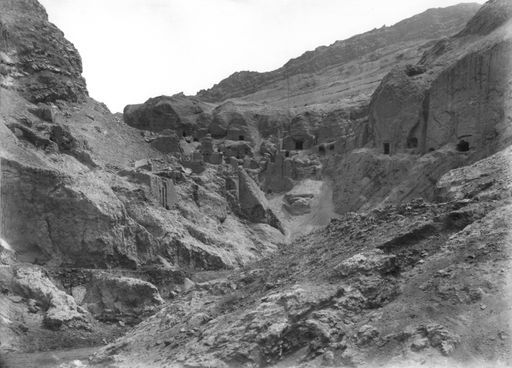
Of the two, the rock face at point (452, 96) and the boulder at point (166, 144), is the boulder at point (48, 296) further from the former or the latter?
the boulder at point (166, 144)

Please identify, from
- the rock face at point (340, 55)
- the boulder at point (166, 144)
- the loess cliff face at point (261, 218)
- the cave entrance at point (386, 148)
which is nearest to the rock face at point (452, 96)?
the cave entrance at point (386, 148)

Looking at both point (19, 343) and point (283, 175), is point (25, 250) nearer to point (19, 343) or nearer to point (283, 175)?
point (19, 343)

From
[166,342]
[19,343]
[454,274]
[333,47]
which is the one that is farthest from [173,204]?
[333,47]

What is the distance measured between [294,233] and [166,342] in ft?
108

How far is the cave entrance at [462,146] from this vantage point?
37472 mm

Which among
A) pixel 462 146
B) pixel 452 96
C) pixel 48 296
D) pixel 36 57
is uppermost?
pixel 36 57

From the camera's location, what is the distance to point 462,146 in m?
37.8

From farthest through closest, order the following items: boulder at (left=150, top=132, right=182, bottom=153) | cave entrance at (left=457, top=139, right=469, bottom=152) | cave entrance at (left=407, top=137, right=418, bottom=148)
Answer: boulder at (left=150, top=132, right=182, bottom=153) → cave entrance at (left=407, top=137, right=418, bottom=148) → cave entrance at (left=457, top=139, right=469, bottom=152)

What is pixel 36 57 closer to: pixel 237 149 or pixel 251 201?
pixel 251 201

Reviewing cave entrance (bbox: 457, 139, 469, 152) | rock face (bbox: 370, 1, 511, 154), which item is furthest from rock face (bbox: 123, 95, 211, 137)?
cave entrance (bbox: 457, 139, 469, 152)

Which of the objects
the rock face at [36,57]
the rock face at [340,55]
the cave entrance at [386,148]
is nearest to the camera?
the cave entrance at [386,148]

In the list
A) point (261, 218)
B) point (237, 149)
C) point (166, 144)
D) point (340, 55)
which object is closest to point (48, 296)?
point (261, 218)

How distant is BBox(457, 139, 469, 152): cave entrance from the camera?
3747cm

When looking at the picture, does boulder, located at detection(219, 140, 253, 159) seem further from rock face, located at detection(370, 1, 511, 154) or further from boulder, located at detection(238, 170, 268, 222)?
rock face, located at detection(370, 1, 511, 154)
